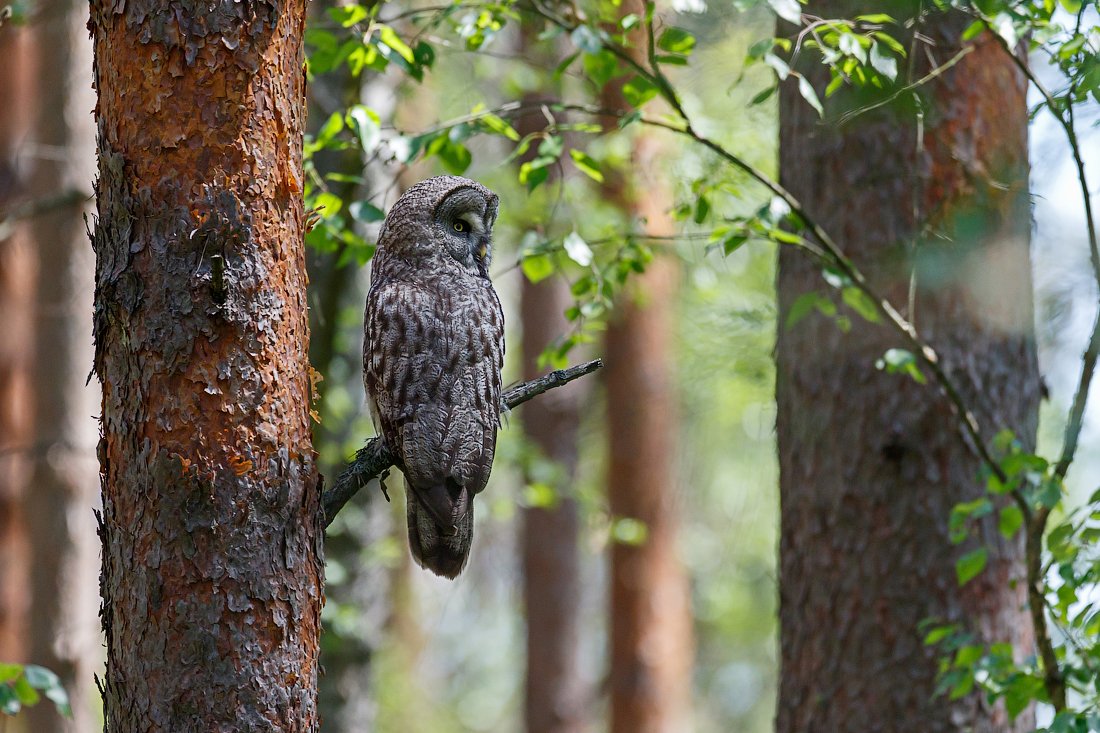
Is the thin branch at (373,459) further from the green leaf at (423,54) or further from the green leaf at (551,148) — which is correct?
the green leaf at (423,54)

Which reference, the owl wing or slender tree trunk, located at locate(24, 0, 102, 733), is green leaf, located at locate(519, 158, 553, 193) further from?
slender tree trunk, located at locate(24, 0, 102, 733)

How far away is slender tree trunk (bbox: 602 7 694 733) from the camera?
992cm

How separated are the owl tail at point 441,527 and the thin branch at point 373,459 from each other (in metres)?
0.18

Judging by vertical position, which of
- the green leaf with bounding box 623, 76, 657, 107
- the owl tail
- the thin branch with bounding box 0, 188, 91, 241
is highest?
the thin branch with bounding box 0, 188, 91, 241

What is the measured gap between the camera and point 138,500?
2.75 metres

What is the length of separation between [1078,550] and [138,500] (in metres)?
2.92

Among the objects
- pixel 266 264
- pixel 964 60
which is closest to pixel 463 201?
pixel 266 264

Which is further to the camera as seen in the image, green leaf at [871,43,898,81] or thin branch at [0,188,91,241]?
thin branch at [0,188,91,241]

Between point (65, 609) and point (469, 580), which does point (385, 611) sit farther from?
point (469, 580)

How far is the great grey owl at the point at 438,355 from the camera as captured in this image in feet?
12.4

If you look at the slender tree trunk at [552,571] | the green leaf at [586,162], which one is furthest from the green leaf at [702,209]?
the slender tree trunk at [552,571]

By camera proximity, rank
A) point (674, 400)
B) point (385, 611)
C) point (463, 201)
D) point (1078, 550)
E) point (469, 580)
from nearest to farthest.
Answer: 1. point (1078, 550)
2. point (463, 201)
3. point (385, 611)
4. point (674, 400)
5. point (469, 580)

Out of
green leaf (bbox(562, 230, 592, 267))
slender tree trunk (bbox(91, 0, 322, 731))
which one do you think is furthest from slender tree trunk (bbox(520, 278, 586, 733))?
slender tree trunk (bbox(91, 0, 322, 731))

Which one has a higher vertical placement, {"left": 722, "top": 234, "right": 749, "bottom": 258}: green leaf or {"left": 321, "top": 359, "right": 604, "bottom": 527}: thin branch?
{"left": 722, "top": 234, "right": 749, "bottom": 258}: green leaf
